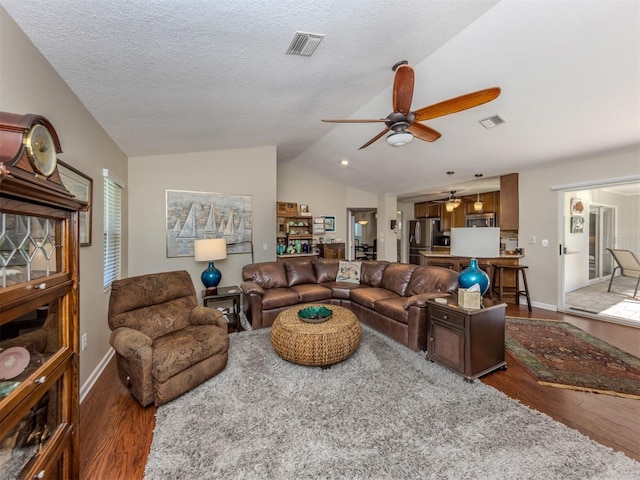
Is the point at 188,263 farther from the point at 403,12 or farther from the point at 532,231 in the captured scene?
the point at 532,231

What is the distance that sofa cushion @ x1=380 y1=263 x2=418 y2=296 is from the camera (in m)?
3.85

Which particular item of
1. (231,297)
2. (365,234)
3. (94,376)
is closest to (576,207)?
(231,297)

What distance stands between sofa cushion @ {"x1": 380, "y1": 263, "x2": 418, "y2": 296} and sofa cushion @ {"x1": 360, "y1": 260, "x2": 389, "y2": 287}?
88mm

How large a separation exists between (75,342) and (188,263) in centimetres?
314

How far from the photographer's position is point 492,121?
3.35 metres

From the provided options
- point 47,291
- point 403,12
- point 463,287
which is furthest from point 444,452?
point 403,12

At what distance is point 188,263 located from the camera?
434 centimetres

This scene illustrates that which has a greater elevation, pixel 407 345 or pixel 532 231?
pixel 532 231

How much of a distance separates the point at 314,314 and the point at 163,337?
4.82ft

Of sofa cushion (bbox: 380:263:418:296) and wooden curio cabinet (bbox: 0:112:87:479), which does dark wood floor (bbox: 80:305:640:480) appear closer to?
wooden curio cabinet (bbox: 0:112:87:479)

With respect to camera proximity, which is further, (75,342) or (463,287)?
(463,287)

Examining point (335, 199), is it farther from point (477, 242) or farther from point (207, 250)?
point (477, 242)

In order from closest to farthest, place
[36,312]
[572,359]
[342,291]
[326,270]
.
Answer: [36,312] → [572,359] → [342,291] → [326,270]

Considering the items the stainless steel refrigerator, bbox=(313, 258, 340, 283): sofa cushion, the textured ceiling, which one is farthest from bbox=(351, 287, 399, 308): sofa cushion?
the stainless steel refrigerator
